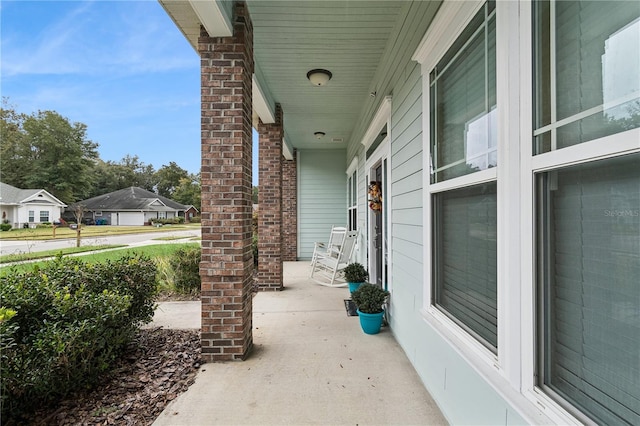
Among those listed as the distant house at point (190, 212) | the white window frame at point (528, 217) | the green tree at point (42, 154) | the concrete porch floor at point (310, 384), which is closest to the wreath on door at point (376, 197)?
the concrete porch floor at point (310, 384)

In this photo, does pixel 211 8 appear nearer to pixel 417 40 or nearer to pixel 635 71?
pixel 417 40

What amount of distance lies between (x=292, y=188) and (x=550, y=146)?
296 inches

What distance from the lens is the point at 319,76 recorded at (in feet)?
12.1

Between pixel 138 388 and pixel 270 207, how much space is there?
3.50 meters

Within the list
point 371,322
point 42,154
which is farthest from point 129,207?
point 371,322

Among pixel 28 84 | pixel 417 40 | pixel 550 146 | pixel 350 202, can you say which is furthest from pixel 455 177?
pixel 28 84

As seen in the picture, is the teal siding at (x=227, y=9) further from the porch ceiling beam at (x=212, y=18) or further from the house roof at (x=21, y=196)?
the house roof at (x=21, y=196)

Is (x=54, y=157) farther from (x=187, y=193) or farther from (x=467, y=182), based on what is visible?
(x=187, y=193)

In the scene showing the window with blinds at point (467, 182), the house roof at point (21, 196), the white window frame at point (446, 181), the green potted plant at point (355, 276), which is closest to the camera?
the white window frame at point (446, 181)

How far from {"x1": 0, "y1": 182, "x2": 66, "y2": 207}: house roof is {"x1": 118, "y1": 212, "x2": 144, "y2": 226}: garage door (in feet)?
72.3

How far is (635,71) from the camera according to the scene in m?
0.77

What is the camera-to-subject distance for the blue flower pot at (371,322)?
307 cm

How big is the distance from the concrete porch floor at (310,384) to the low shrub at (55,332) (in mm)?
706

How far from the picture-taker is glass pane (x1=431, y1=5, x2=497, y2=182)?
1383mm
